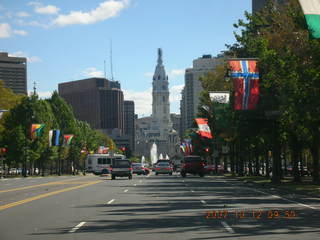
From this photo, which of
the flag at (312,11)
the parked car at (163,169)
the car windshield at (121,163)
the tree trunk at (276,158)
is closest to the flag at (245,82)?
the tree trunk at (276,158)

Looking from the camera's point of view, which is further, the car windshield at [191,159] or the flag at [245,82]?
the car windshield at [191,159]

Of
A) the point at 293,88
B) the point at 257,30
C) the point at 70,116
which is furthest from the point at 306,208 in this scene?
the point at 70,116

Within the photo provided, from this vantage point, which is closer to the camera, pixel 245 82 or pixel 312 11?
pixel 312 11

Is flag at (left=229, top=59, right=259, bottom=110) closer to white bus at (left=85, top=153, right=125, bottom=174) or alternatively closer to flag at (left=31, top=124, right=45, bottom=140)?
flag at (left=31, top=124, right=45, bottom=140)

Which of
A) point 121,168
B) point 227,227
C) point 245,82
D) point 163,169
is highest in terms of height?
point 245,82

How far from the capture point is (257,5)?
531ft

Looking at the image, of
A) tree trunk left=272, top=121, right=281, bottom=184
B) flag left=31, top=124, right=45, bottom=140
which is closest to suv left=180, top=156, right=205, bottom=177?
tree trunk left=272, top=121, right=281, bottom=184

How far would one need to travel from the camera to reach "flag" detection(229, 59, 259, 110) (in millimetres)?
35688

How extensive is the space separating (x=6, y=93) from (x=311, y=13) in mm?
93161

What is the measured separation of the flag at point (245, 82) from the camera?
35688 millimetres

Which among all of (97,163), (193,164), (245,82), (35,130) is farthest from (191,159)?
(97,163)

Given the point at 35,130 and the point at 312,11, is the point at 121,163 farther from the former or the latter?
the point at 312,11

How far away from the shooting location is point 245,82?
118ft

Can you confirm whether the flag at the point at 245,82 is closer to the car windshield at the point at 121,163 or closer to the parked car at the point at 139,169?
the car windshield at the point at 121,163
